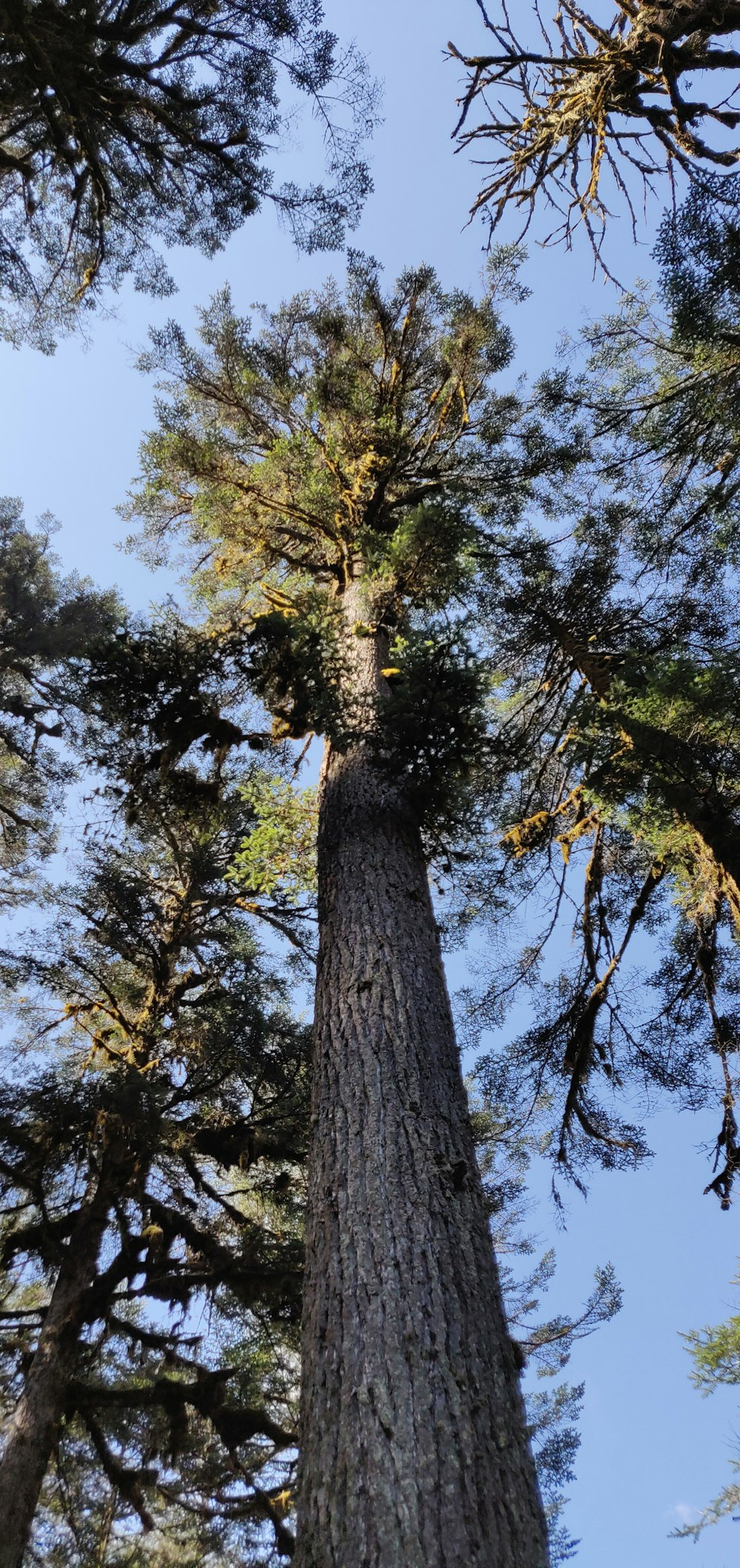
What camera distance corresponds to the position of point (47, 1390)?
5.62 meters

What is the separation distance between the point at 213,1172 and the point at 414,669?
7335mm

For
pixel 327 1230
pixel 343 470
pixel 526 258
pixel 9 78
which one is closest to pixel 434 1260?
pixel 327 1230

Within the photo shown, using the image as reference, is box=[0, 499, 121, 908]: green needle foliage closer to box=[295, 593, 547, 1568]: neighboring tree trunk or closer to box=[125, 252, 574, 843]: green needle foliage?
box=[125, 252, 574, 843]: green needle foliage

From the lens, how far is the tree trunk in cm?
503

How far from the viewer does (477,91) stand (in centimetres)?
422

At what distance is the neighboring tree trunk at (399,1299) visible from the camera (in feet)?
6.48

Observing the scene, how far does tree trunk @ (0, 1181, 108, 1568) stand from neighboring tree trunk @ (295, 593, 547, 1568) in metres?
4.10

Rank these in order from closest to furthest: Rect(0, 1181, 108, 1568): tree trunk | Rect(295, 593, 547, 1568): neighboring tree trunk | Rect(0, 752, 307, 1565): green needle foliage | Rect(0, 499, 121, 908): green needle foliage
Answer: Rect(295, 593, 547, 1568): neighboring tree trunk → Rect(0, 1181, 108, 1568): tree trunk → Rect(0, 752, 307, 1565): green needle foliage → Rect(0, 499, 121, 908): green needle foliage

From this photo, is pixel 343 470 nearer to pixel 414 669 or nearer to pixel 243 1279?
pixel 414 669

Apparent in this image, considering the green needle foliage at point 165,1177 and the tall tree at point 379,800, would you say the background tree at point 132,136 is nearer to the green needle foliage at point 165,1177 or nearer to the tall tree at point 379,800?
the tall tree at point 379,800

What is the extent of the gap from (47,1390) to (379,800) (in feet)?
15.6

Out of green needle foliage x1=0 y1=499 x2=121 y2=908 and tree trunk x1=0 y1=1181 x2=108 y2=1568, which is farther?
green needle foliage x1=0 y1=499 x2=121 y2=908

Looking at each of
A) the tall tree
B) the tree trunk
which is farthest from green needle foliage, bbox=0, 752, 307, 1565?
the tall tree

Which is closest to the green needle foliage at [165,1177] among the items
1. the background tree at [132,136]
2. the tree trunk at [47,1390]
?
the tree trunk at [47,1390]
